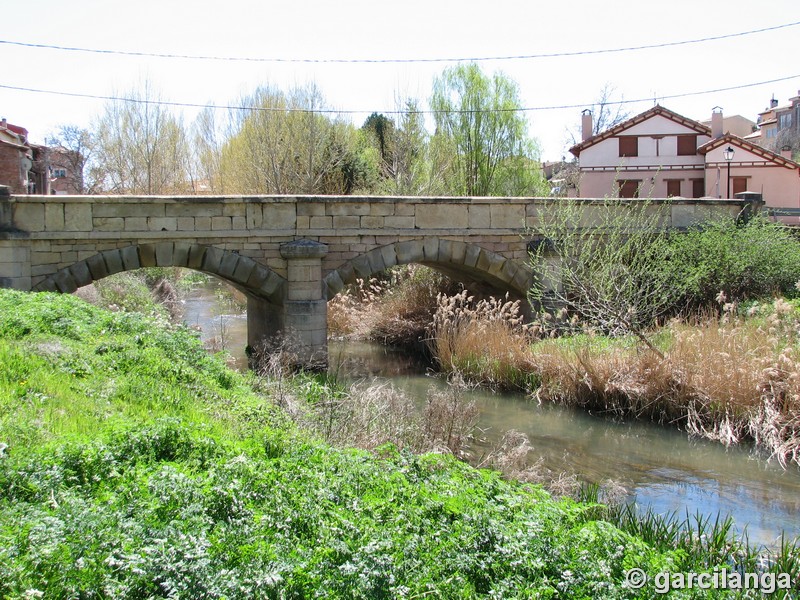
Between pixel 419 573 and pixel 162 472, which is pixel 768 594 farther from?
pixel 162 472

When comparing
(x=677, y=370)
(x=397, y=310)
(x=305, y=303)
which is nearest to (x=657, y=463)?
(x=677, y=370)

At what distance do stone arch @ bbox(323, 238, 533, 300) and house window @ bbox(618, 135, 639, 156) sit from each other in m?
17.3

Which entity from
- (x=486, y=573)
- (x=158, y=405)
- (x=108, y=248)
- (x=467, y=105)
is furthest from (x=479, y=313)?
(x=467, y=105)

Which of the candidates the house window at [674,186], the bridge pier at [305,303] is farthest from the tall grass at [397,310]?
the house window at [674,186]

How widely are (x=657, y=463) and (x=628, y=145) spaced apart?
24.5 m

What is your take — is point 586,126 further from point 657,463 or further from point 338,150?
point 657,463

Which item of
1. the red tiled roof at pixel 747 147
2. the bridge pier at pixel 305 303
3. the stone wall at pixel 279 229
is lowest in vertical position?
the bridge pier at pixel 305 303

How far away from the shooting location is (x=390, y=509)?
4.42 metres

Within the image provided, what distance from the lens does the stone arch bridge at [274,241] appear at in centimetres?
1303

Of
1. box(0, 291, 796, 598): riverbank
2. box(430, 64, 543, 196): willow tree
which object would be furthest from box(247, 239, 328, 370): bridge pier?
box(430, 64, 543, 196): willow tree

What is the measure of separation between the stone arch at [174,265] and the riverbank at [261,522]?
712 centimetres

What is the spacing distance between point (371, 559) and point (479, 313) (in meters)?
11.3

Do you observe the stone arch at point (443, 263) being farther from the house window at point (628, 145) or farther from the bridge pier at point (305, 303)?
the house window at point (628, 145)

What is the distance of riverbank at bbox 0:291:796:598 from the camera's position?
3.54 meters
